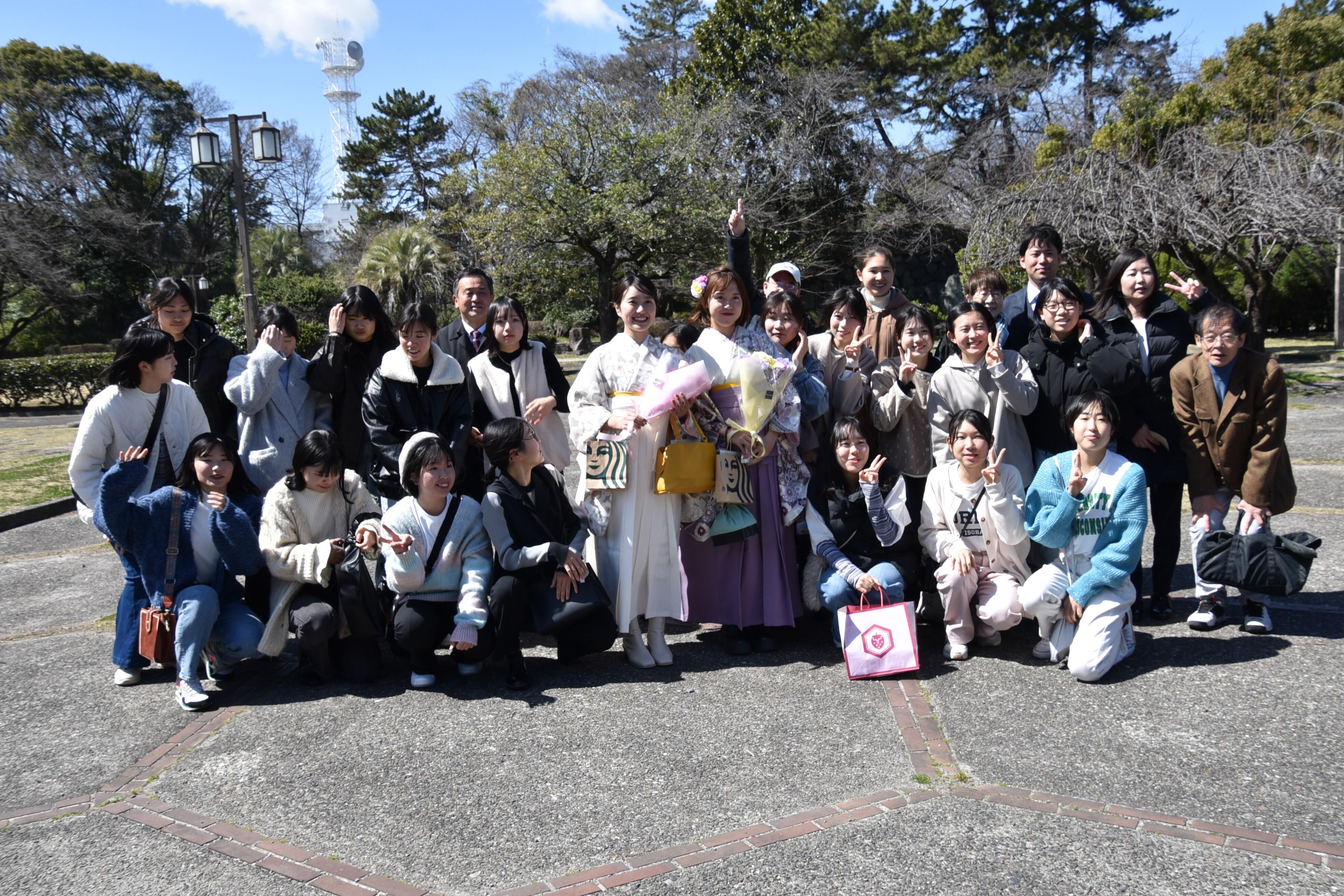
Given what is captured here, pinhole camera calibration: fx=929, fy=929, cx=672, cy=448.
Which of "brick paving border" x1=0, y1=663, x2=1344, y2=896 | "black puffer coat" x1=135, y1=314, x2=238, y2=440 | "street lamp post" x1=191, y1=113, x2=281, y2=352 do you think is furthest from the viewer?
"street lamp post" x1=191, y1=113, x2=281, y2=352

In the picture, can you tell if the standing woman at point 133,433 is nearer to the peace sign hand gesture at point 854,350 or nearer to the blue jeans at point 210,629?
the blue jeans at point 210,629

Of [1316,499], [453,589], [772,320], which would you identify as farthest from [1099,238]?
[453,589]

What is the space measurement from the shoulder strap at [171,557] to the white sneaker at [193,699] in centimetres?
36

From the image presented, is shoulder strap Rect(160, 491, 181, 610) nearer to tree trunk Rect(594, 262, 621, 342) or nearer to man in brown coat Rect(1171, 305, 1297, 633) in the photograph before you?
man in brown coat Rect(1171, 305, 1297, 633)

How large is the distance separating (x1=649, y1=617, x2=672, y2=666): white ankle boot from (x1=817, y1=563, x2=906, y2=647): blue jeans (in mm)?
780

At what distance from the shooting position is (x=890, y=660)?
405cm

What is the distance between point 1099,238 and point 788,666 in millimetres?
12202

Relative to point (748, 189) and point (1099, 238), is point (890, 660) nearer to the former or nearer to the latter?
point (1099, 238)

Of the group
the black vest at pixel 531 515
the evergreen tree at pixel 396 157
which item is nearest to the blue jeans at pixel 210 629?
the black vest at pixel 531 515

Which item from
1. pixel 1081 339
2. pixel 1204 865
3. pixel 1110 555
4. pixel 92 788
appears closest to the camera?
pixel 1204 865

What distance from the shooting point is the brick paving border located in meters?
2.70

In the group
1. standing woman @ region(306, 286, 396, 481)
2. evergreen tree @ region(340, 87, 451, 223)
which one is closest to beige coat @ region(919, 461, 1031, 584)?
standing woman @ region(306, 286, 396, 481)

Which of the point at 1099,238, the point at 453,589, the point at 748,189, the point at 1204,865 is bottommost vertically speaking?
the point at 1204,865

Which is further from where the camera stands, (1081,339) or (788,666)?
(1081,339)
